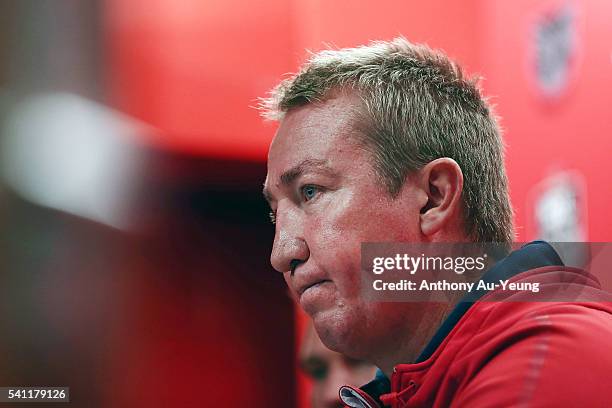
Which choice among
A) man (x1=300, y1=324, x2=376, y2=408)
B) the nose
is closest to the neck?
the nose

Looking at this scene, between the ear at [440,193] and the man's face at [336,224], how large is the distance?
0.01 meters

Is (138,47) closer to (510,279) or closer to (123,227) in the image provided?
(123,227)

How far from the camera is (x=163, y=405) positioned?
4.99 feet

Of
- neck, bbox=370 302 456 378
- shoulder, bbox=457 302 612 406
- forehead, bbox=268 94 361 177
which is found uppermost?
forehead, bbox=268 94 361 177

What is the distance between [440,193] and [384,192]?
63 mm

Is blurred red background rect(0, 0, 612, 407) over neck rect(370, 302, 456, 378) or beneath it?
over

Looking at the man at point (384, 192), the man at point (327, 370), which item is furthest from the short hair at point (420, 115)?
the man at point (327, 370)

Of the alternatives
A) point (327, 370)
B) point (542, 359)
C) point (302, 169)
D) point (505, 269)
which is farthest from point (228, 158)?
point (542, 359)

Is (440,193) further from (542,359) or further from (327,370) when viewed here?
(327,370)

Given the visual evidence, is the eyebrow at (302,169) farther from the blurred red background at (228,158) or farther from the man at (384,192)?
the blurred red background at (228,158)

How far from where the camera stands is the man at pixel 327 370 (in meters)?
1.45

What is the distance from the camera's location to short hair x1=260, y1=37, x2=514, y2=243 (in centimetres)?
94

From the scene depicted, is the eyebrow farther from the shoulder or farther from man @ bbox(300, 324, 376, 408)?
man @ bbox(300, 324, 376, 408)

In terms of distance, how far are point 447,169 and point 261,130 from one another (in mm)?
607
